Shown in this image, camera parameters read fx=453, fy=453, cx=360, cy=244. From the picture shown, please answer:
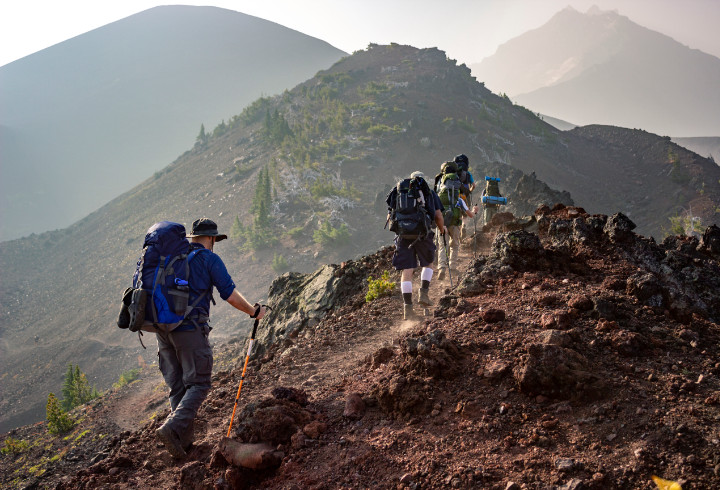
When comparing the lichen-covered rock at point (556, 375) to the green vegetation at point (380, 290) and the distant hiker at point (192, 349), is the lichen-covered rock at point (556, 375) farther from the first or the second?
the green vegetation at point (380, 290)

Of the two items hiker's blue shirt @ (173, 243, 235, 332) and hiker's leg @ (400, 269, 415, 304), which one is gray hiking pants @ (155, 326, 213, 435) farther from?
hiker's leg @ (400, 269, 415, 304)

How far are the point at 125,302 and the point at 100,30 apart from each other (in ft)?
727

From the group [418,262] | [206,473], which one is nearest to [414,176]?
[418,262]

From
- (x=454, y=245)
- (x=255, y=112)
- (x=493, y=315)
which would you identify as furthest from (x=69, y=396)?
(x=255, y=112)

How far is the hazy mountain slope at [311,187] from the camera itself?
119 feet

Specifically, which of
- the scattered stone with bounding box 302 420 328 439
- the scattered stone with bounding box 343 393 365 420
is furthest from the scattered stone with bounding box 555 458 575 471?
the scattered stone with bounding box 302 420 328 439

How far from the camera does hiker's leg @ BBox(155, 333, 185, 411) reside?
4.68 metres

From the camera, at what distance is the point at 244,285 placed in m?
38.3

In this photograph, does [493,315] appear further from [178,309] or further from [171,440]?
[171,440]

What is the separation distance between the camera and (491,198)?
11.2 m

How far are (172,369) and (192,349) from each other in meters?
0.39

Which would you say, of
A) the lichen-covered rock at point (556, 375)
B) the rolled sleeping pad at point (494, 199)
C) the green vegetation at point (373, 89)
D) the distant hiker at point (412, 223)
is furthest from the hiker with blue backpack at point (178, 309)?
the green vegetation at point (373, 89)

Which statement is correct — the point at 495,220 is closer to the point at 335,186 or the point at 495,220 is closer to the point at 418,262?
the point at 418,262

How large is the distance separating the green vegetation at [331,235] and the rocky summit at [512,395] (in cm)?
3227
